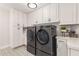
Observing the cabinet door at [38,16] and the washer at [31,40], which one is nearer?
the cabinet door at [38,16]

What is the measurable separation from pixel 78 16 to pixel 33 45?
39.1 inches

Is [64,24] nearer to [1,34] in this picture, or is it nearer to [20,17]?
[20,17]

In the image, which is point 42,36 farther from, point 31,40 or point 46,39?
point 31,40

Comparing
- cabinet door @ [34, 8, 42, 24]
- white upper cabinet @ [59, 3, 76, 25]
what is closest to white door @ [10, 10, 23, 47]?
cabinet door @ [34, 8, 42, 24]

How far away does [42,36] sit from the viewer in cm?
125

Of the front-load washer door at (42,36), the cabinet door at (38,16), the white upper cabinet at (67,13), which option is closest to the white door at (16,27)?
the cabinet door at (38,16)

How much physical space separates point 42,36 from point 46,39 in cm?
9

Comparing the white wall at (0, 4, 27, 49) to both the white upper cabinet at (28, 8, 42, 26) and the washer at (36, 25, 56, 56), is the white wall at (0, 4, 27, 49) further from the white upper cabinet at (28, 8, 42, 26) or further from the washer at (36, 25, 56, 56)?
the washer at (36, 25, 56, 56)

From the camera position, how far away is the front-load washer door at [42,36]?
1.21 meters

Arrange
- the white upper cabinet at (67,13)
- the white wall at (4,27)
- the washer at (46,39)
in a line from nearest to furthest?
the white wall at (4,27) < the washer at (46,39) < the white upper cabinet at (67,13)

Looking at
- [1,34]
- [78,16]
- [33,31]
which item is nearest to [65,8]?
[78,16]

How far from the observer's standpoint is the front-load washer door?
3.98ft

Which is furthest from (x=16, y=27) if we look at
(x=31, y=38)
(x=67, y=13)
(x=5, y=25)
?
(x=67, y=13)

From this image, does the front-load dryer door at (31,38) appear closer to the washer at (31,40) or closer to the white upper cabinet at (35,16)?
the washer at (31,40)
